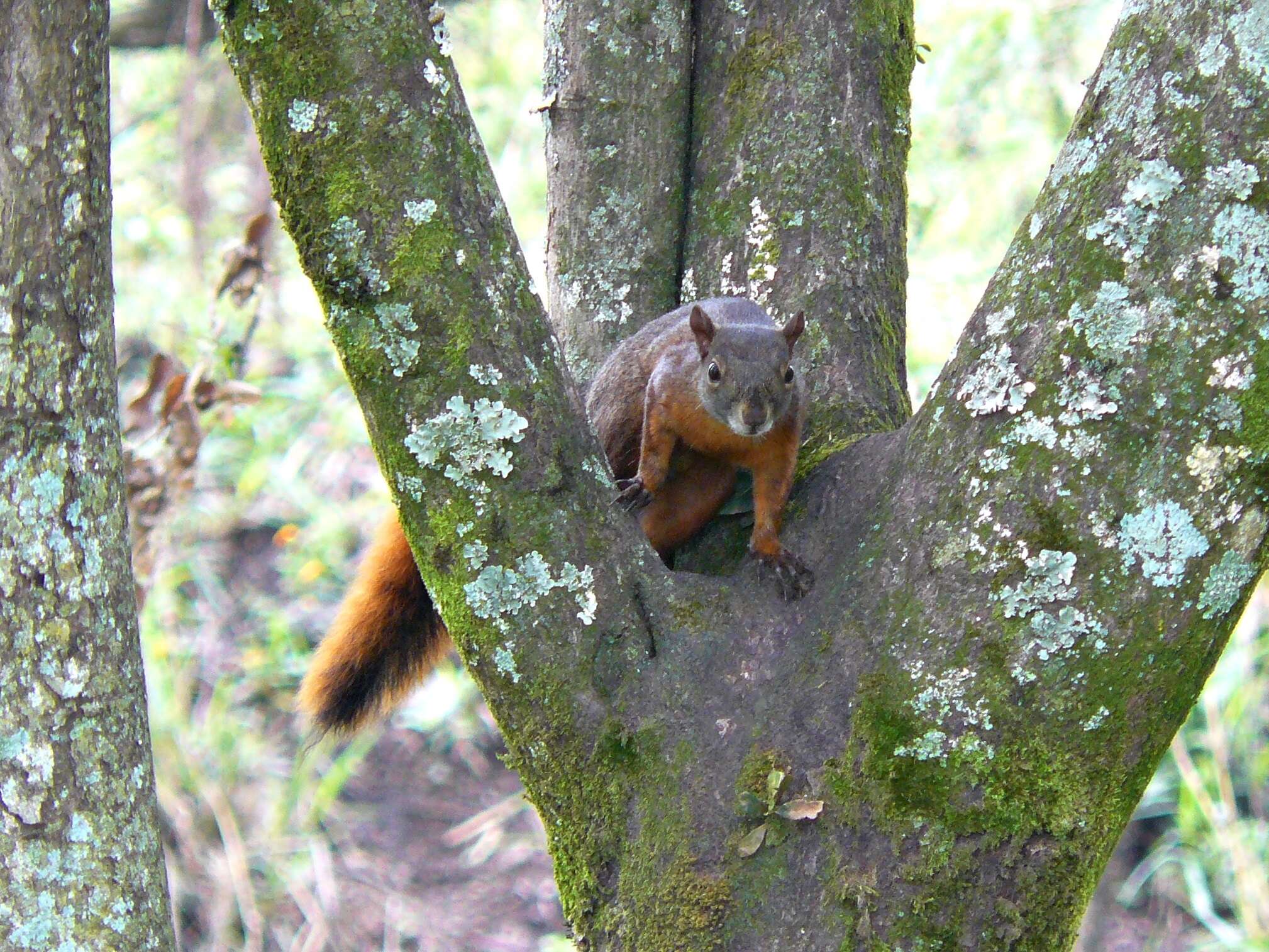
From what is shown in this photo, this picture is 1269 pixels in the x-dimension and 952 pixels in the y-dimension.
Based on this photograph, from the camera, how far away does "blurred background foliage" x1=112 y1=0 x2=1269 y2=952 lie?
16.7ft

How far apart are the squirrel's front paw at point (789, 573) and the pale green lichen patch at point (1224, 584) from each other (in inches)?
22.6

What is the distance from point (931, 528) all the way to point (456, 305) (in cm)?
77

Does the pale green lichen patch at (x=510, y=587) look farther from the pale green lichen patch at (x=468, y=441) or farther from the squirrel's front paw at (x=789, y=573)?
the squirrel's front paw at (x=789, y=573)

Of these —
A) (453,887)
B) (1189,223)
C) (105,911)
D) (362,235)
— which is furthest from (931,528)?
(453,887)

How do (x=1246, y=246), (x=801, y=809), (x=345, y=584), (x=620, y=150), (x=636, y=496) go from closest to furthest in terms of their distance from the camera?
(x=1246, y=246) → (x=801, y=809) → (x=636, y=496) → (x=620, y=150) → (x=345, y=584)

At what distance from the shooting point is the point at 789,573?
84.2 inches

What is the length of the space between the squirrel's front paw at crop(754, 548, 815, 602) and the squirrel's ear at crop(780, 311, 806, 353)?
549 millimetres

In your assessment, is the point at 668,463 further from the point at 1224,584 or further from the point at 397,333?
the point at 1224,584

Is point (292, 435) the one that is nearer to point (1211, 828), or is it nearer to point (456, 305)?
point (1211, 828)

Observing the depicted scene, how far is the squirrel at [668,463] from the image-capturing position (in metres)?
2.56

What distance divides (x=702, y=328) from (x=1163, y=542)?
1.07 meters

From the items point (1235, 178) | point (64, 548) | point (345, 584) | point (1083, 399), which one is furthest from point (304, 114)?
point (345, 584)

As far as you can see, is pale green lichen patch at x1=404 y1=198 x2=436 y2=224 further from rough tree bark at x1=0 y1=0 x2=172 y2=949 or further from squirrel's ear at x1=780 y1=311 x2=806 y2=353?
squirrel's ear at x1=780 y1=311 x2=806 y2=353

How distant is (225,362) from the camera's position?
160 inches
